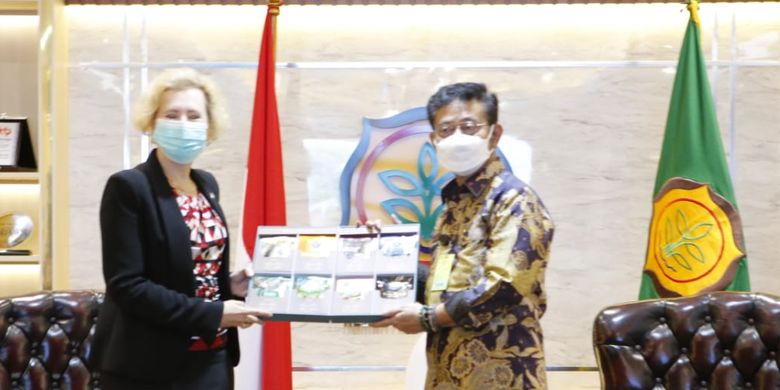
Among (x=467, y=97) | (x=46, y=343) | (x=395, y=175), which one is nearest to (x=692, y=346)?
(x=467, y=97)

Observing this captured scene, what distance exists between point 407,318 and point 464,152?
0.51 m

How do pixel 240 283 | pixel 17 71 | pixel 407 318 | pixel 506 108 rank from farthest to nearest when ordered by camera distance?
pixel 17 71, pixel 506 108, pixel 240 283, pixel 407 318

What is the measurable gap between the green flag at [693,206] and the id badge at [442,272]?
1.75m

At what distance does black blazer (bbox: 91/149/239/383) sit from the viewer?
243cm

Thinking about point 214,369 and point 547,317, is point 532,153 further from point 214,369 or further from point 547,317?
point 214,369

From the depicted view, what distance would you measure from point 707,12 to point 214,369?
3.39 metres

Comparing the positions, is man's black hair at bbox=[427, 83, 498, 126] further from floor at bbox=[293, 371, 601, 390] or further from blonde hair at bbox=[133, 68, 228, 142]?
floor at bbox=[293, 371, 601, 390]

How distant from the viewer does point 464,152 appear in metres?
2.65

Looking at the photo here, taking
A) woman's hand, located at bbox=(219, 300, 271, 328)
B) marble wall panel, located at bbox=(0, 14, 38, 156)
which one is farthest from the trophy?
woman's hand, located at bbox=(219, 300, 271, 328)

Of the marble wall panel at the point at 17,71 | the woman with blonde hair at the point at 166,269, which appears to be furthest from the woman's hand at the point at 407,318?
the marble wall panel at the point at 17,71

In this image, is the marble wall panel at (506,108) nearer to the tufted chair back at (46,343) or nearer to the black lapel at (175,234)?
the tufted chair back at (46,343)

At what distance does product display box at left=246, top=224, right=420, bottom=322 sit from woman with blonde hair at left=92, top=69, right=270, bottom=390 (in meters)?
0.15

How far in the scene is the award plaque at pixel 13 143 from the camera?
4.69m

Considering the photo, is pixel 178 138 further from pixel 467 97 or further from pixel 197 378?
pixel 467 97
